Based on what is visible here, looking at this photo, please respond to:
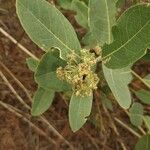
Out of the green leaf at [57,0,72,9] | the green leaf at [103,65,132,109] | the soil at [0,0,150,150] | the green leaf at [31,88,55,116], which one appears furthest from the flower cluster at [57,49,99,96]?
the soil at [0,0,150,150]

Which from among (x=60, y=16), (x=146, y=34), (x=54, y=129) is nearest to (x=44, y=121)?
(x=54, y=129)

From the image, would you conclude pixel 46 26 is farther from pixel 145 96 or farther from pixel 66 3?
pixel 145 96

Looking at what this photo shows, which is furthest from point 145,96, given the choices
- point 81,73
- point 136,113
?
point 81,73

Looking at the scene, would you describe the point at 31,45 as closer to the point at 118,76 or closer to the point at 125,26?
the point at 118,76

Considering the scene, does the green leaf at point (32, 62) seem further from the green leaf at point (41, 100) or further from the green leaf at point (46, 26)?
the green leaf at point (46, 26)

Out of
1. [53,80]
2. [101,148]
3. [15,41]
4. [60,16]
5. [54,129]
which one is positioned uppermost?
[60,16]
